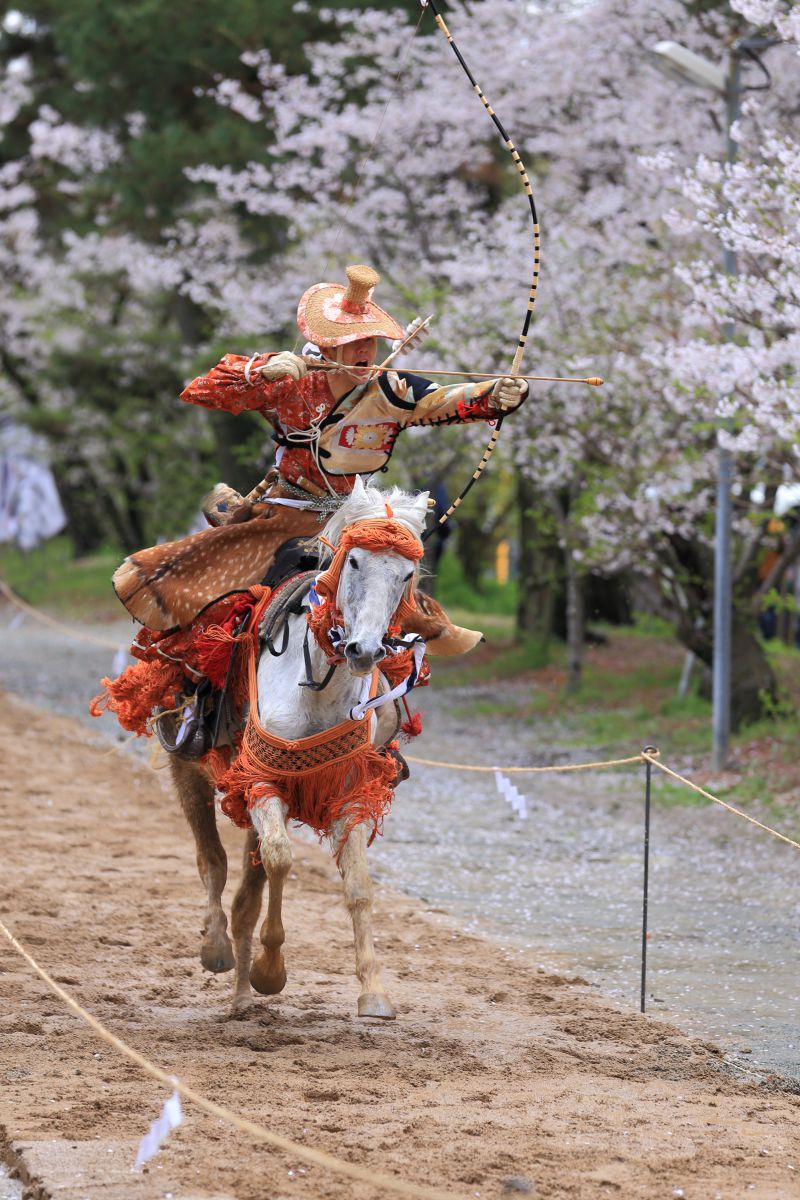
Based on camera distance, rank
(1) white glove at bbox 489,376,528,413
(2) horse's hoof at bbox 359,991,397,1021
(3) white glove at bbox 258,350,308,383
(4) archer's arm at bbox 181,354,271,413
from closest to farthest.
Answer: (2) horse's hoof at bbox 359,991,397,1021, (3) white glove at bbox 258,350,308,383, (1) white glove at bbox 489,376,528,413, (4) archer's arm at bbox 181,354,271,413

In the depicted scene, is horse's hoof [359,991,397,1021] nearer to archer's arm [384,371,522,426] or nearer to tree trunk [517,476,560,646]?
archer's arm [384,371,522,426]

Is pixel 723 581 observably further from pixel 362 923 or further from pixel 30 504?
pixel 30 504

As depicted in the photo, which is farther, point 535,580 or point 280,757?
point 535,580

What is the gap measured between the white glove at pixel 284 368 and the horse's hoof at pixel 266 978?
2.34 m

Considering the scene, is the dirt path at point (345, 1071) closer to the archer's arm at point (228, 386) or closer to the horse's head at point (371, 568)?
the horse's head at point (371, 568)

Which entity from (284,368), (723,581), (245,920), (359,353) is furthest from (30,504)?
(284,368)

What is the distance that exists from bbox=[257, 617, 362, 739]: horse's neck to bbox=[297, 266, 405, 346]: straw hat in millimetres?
1302

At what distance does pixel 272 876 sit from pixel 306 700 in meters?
0.69

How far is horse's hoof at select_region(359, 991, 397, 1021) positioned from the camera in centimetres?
603

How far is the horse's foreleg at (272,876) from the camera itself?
6121 millimetres

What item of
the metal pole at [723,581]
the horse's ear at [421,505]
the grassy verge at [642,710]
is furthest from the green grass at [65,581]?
the horse's ear at [421,505]

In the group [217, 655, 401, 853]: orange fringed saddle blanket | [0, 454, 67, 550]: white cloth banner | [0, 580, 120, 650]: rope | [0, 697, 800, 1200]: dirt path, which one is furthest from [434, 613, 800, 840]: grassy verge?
[0, 454, 67, 550]: white cloth banner

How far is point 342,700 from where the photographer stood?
6312mm

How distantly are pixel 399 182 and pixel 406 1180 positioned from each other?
16323mm
